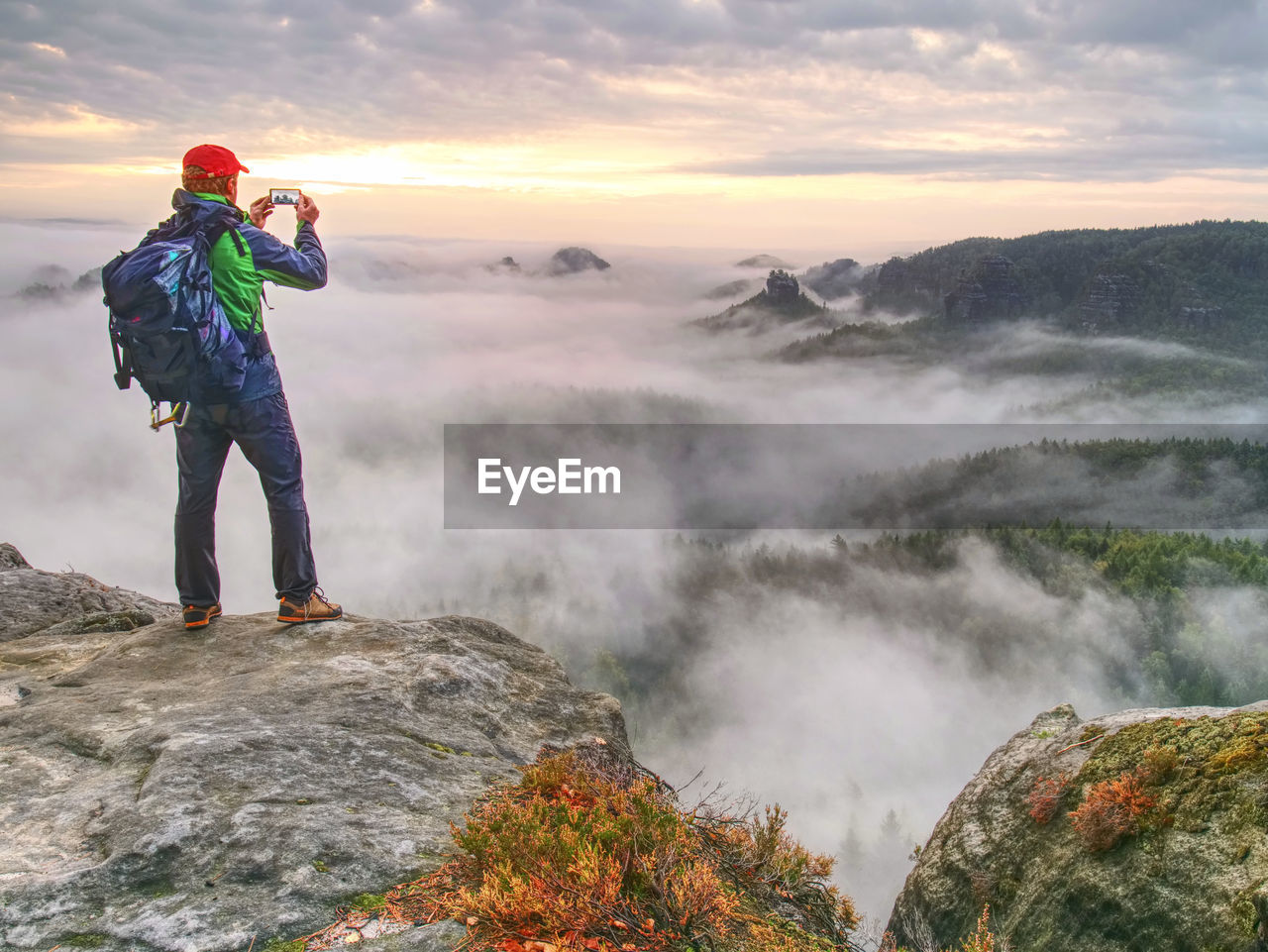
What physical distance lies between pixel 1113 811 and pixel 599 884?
2845 millimetres

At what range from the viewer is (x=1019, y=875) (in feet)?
17.7

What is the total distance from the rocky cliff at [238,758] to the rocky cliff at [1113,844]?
9.12ft

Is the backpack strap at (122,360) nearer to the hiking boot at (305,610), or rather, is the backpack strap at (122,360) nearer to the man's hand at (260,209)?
Answer: the man's hand at (260,209)

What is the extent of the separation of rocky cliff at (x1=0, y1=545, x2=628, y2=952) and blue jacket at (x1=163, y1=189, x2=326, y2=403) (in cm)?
241

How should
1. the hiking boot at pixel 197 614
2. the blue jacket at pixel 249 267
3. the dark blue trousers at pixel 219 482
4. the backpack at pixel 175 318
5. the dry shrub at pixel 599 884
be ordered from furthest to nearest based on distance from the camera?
the hiking boot at pixel 197 614, the dark blue trousers at pixel 219 482, the blue jacket at pixel 249 267, the backpack at pixel 175 318, the dry shrub at pixel 599 884

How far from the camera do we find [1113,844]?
483cm

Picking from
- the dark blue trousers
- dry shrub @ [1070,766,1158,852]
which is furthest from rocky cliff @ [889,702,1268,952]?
the dark blue trousers

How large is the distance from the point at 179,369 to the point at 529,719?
3.93 m

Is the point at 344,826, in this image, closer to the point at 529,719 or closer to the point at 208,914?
the point at 208,914

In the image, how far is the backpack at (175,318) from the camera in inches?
268

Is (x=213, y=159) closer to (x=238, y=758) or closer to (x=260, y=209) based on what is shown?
(x=260, y=209)

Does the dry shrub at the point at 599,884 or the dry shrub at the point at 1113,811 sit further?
the dry shrub at the point at 1113,811

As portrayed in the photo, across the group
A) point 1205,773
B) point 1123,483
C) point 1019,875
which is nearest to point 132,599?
point 1019,875

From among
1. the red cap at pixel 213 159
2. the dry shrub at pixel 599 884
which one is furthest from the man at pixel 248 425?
the dry shrub at pixel 599 884
